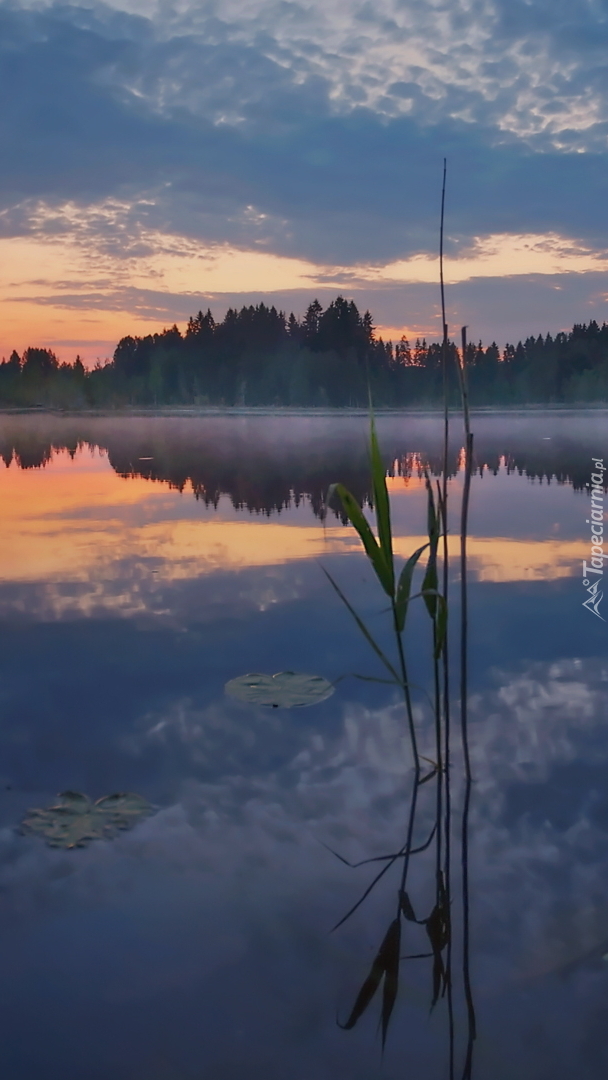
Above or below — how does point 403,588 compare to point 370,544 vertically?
below

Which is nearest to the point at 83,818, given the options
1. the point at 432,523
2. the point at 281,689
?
the point at 281,689

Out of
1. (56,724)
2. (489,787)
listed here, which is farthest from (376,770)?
(56,724)

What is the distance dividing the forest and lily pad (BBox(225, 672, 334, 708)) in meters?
75.3

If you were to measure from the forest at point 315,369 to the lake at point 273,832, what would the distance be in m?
74.3

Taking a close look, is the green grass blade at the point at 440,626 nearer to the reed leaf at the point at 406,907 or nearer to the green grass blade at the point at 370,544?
the green grass blade at the point at 370,544

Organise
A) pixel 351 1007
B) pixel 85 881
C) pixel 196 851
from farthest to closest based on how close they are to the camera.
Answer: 1. pixel 196 851
2. pixel 85 881
3. pixel 351 1007

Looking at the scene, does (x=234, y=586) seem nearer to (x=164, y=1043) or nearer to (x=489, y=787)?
(x=489, y=787)

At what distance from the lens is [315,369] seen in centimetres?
7938

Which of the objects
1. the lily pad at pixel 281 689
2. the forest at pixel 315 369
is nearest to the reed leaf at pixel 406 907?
A: the lily pad at pixel 281 689

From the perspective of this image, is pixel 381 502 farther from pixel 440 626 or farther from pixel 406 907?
pixel 406 907

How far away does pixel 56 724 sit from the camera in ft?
11.6

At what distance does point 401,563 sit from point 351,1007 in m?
4.83

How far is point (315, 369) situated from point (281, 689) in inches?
3049

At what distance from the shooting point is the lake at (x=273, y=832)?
1.87 metres
